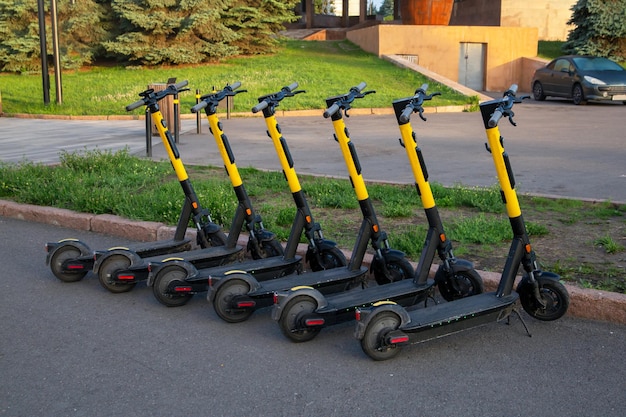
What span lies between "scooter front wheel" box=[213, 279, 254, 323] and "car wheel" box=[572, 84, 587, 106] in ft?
61.4

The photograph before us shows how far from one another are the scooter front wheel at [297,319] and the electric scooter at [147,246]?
1.61 meters

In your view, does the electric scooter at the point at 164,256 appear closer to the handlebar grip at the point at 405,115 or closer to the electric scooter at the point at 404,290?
the electric scooter at the point at 404,290

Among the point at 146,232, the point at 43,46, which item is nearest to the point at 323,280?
the point at 146,232

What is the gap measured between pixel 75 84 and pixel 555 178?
19.8m

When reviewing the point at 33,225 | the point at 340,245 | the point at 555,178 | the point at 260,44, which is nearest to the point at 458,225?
the point at 340,245

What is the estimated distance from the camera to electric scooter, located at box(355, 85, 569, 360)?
161 inches

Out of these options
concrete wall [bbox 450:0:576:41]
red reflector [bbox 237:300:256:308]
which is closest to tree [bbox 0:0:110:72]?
concrete wall [bbox 450:0:576:41]

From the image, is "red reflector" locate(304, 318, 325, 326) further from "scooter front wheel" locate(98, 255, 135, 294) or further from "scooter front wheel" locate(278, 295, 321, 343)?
"scooter front wheel" locate(98, 255, 135, 294)

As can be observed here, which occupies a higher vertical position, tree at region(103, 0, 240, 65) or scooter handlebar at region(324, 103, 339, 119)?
tree at region(103, 0, 240, 65)

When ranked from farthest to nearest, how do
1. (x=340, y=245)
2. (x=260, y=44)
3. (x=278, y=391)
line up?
(x=260, y=44)
(x=340, y=245)
(x=278, y=391)

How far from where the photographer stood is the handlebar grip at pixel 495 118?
4.17 meters

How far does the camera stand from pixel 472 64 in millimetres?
29141

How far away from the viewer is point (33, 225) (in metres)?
7.62

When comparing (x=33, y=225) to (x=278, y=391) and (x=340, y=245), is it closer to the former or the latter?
(x=340, y=245)
